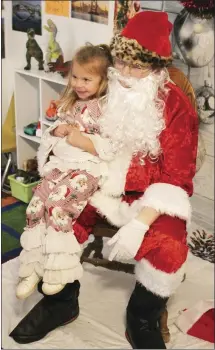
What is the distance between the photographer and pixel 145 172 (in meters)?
Answer: 1.56

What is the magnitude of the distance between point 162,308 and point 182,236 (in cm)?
27

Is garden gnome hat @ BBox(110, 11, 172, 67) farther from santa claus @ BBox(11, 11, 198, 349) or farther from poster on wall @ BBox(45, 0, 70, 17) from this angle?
poster on wall @ BBox(45, 0, 70, 17)

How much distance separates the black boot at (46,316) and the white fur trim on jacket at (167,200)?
46 centimetres

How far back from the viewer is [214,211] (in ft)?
8.17

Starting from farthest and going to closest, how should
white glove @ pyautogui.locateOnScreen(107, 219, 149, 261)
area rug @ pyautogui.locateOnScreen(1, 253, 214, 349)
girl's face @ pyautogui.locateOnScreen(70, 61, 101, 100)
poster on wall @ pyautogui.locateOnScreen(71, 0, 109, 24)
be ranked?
poster on wall @ pyautogui.locateOnScreen(71, 0, 109, 24) → area rug @ pyautogui.locateOnScreen(1, 253, 214, 349) → girl's face @ pyautogui.locateOnScreen(70, 61, 101, 100) → white glove @ pyautogui.locateOnScreen(107, 219, 149, 261)

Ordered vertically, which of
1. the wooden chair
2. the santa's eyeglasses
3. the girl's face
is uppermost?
the santa's eyeglasses

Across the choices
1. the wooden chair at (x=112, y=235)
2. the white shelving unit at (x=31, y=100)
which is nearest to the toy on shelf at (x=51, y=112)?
the white shelving unit at (x=31, y=100)

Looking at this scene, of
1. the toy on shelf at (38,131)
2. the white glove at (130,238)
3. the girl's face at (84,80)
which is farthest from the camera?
the toy on shelf at (38,131)

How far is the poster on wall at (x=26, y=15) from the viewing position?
293cm

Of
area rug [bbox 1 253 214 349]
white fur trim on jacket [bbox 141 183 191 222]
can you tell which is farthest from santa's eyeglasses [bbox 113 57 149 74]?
area rug [bbox 1 253 214 349]

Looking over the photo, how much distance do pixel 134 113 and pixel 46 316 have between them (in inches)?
31.8

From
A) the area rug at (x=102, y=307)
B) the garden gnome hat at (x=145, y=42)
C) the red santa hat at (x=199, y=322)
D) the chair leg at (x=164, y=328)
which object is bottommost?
the area rug at (x=102, y=307)

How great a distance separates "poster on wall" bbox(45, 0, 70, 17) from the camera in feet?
9.04

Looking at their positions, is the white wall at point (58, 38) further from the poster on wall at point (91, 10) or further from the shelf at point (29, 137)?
the shelf at point (29, 137)
